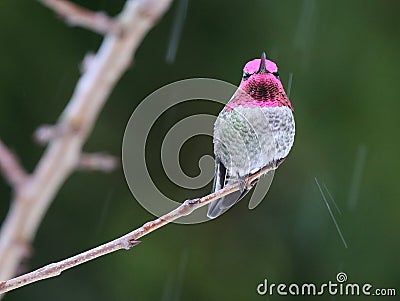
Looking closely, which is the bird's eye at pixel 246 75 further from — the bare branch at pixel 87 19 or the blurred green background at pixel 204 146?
the blurred green background at pixel 204 146

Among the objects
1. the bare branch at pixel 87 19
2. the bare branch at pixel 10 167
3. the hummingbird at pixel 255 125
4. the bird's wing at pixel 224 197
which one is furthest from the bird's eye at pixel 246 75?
the bare branch at pixel 10 167

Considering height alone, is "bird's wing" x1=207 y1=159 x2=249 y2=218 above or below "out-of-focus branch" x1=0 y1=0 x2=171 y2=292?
below

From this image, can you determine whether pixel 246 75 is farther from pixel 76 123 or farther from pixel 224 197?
pixel 76 123

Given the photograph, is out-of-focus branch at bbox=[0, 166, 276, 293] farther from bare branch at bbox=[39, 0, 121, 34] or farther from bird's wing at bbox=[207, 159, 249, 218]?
bare branch at bbox=[39, 0, 121, 34]

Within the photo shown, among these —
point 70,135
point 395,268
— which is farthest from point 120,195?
point 70,135

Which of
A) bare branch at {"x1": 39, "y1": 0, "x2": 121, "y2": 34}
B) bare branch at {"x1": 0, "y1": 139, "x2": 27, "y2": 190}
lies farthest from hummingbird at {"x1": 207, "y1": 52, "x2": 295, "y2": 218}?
bare branch at {"x1": 0, "y1": 139, "x2": 27, "y2": 190}

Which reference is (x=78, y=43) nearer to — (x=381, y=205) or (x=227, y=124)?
(x=381, y=205)
